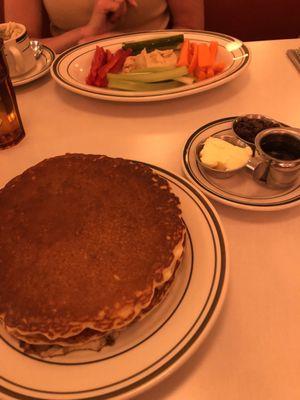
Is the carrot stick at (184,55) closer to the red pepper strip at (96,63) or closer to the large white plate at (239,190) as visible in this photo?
the red pepper strip at (96,63)

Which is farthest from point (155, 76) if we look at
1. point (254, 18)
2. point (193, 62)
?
point (254, 18)

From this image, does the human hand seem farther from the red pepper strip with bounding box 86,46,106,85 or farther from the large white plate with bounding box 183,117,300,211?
the large white plate with bounding box 183,117,300,211

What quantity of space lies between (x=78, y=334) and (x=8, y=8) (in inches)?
79.8

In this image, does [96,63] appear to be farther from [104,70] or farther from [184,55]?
[184,55]

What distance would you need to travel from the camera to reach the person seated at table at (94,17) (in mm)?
1920

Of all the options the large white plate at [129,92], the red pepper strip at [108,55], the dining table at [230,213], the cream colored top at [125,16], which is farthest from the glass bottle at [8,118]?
the cream colored top at [125,16]

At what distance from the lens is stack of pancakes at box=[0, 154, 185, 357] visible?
2.23ft

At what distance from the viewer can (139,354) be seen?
0.67 meters

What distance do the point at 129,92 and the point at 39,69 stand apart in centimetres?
48

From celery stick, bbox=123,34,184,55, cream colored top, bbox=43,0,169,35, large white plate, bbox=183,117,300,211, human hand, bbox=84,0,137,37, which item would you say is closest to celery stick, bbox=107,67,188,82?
celery stick, bbox=123,34,184,55

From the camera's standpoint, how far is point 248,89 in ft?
4.70

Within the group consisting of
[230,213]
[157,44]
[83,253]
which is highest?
[157,44]

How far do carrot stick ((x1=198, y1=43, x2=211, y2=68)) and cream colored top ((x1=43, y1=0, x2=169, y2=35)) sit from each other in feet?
2.21

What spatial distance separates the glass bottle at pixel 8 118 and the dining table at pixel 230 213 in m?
0.03
